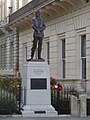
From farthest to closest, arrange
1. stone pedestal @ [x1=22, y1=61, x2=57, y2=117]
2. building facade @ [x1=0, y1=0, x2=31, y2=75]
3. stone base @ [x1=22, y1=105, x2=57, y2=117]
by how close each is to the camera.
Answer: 1. building facade @ [x1=0, y1=0, x2=31, y2=75]
2. stone pedestal @ [x1=22, y1=61, x2=57, y2=117]
3. stone base @ [x1=22, y1=105, x2=57, y2=117]

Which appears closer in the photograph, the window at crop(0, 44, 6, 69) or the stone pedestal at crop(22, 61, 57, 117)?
the stone pedestal at crop(22, 61, 57, 117)

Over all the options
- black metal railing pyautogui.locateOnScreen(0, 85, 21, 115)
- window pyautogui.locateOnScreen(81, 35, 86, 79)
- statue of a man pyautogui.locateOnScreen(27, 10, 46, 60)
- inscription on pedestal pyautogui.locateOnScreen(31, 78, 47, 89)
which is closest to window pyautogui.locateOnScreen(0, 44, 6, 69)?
window pyautogui.locateOnScreen(81, 35, 86, 79)

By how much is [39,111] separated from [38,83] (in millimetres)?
1134

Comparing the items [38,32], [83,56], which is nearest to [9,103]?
[38,32]

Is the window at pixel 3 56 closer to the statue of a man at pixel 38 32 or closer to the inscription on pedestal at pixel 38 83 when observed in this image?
the statue of a man at pixel 38 32

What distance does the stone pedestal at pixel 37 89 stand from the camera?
770 inches

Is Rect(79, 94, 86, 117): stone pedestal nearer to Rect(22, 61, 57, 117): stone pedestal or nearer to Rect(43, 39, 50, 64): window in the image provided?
Rect(22, 61, 57, 117): stone pedestal

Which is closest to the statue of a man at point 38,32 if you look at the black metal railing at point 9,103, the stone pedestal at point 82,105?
the black metal railing at point 9,103

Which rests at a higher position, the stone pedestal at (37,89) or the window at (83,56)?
the window at (83,56)

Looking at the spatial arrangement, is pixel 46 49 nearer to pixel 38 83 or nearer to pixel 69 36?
pixel 69 36

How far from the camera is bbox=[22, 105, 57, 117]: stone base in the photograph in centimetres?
1921

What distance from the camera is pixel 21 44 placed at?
1799 inches

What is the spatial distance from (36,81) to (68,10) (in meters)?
11.7

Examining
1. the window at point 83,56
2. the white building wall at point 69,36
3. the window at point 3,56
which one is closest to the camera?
the white building wall at point 69,36
